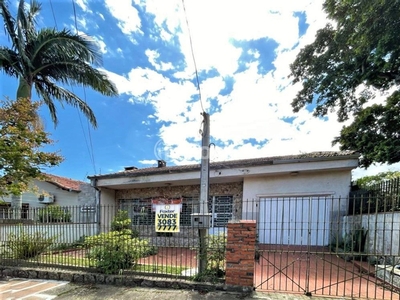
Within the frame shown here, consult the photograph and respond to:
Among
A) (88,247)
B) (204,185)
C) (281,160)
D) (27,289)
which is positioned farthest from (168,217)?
(281,160)

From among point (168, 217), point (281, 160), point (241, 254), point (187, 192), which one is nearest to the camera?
point (241, 254)

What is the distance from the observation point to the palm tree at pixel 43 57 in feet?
29.5

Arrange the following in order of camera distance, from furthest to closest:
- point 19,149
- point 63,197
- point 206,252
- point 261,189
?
point 63,197 → point 261,189 → point 19,149 → point 206,252

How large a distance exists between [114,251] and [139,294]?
1.32 meters

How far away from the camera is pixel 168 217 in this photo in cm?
577

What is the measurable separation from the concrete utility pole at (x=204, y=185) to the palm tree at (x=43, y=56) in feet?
22.3

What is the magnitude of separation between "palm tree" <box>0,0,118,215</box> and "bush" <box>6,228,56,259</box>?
2390mm

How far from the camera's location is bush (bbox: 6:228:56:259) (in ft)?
21.9

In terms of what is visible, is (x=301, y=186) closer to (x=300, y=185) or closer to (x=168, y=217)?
(x=300, y=185)

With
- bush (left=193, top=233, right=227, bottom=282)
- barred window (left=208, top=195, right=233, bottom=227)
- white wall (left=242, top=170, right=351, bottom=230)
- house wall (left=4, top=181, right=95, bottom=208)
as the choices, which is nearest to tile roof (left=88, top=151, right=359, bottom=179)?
white wall (left=242, top=170, right=351, bottom=230)

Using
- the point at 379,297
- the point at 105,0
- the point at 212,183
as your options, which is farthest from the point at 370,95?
the point at 105,0

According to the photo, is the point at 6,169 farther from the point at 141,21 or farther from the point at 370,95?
the point at 370,95

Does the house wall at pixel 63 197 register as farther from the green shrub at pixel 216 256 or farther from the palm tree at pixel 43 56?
the green shrub at pixel 216 256

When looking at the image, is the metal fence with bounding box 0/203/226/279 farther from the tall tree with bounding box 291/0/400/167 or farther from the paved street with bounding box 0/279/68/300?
the tall tree with bounding box 291/0/400/167
